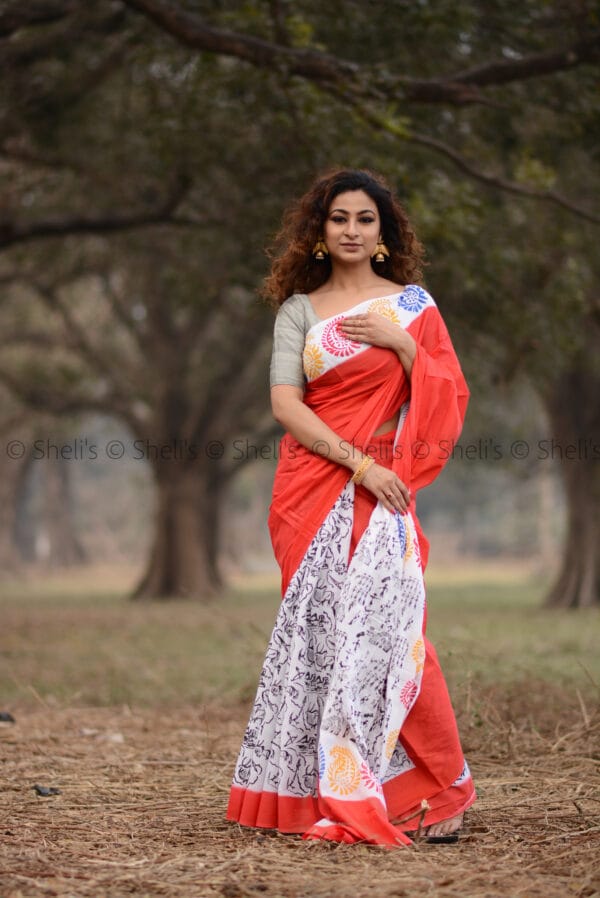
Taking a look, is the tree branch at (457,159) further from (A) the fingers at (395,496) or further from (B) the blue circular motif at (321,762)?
(B) the blue circular motif at (321,762)

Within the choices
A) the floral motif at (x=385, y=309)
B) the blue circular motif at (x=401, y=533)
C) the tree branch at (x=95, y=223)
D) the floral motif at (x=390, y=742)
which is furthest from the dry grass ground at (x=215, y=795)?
the tree branch at (x=95, y=223)

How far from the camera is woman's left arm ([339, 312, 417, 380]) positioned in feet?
13.0

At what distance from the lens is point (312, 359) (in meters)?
4.05

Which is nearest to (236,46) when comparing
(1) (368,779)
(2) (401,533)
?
(2) (401,533)

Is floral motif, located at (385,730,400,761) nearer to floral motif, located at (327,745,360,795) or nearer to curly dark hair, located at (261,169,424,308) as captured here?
floral motif, located at (327,745,360,795)

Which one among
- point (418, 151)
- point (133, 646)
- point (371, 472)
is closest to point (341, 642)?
point (371, 472)

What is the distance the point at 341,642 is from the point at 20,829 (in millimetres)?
1227

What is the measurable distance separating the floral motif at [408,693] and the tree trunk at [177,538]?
58.4 ft

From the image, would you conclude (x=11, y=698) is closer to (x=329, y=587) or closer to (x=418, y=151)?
(x=329, y=587)

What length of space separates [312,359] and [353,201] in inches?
22.5

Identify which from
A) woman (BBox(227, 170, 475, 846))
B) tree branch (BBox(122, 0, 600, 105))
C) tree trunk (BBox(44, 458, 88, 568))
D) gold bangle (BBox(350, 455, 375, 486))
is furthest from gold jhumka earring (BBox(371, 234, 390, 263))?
tree trunk (BBox(44, 458, 88, 568))

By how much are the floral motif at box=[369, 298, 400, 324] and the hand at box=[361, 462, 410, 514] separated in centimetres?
51

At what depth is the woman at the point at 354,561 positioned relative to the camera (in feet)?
12.6

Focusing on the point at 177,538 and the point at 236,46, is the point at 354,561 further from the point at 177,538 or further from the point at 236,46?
the point at 177,538
